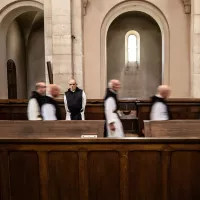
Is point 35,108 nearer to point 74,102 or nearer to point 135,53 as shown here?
point 74,102

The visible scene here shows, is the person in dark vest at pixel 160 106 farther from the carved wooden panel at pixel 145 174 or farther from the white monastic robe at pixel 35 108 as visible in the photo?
the white monastic robe at pixel 35 108

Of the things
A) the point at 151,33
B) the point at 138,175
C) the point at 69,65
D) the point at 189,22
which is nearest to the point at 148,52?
the point at 151,33

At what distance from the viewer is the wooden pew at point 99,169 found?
2.96m

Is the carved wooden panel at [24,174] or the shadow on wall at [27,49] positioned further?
the shadow on wall at [27,49]

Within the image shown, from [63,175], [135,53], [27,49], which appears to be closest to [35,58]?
[27,49]

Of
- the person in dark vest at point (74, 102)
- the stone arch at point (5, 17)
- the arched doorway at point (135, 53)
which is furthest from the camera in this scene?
the arched doorway at point (135, 53)

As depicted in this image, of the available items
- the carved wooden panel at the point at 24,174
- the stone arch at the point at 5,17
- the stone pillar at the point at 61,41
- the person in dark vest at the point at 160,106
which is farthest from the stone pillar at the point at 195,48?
the carved wooden panel at the point at 24,174

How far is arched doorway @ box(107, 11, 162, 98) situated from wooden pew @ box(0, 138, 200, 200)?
1169cm

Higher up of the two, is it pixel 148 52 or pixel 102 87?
pixel 148 52

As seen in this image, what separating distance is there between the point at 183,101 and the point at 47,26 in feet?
17.8

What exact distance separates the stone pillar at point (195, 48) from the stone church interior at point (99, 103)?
1.3 inches

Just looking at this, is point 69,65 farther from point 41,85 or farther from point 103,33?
point 41,85

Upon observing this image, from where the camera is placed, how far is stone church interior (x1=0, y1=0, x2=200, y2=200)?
299 centimetres

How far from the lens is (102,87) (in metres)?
10.7
